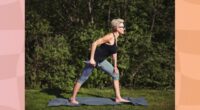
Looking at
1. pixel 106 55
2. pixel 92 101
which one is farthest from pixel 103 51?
pixel 92 101

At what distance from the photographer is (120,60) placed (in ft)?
11.9

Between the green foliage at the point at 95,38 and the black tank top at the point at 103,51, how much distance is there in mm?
49

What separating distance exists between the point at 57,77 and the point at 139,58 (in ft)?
1.93

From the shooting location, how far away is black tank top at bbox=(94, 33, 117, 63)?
142 inches

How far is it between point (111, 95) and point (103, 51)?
1.02ft

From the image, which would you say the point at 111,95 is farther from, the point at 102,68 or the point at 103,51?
the point at 103,51

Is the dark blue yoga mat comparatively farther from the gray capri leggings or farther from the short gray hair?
the short gray hair

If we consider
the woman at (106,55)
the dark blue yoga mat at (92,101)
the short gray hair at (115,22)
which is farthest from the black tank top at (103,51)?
the dark blue yoga mat at (92,101)

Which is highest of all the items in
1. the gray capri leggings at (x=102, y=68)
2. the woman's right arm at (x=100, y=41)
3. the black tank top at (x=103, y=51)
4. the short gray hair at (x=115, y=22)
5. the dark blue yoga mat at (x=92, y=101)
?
the short gray hair at (x=115, y=22)

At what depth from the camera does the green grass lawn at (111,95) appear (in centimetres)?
356

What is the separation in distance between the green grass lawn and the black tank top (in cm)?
22

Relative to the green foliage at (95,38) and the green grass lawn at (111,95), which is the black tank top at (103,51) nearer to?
the green foliage at (95,38)

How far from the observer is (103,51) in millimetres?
3611
